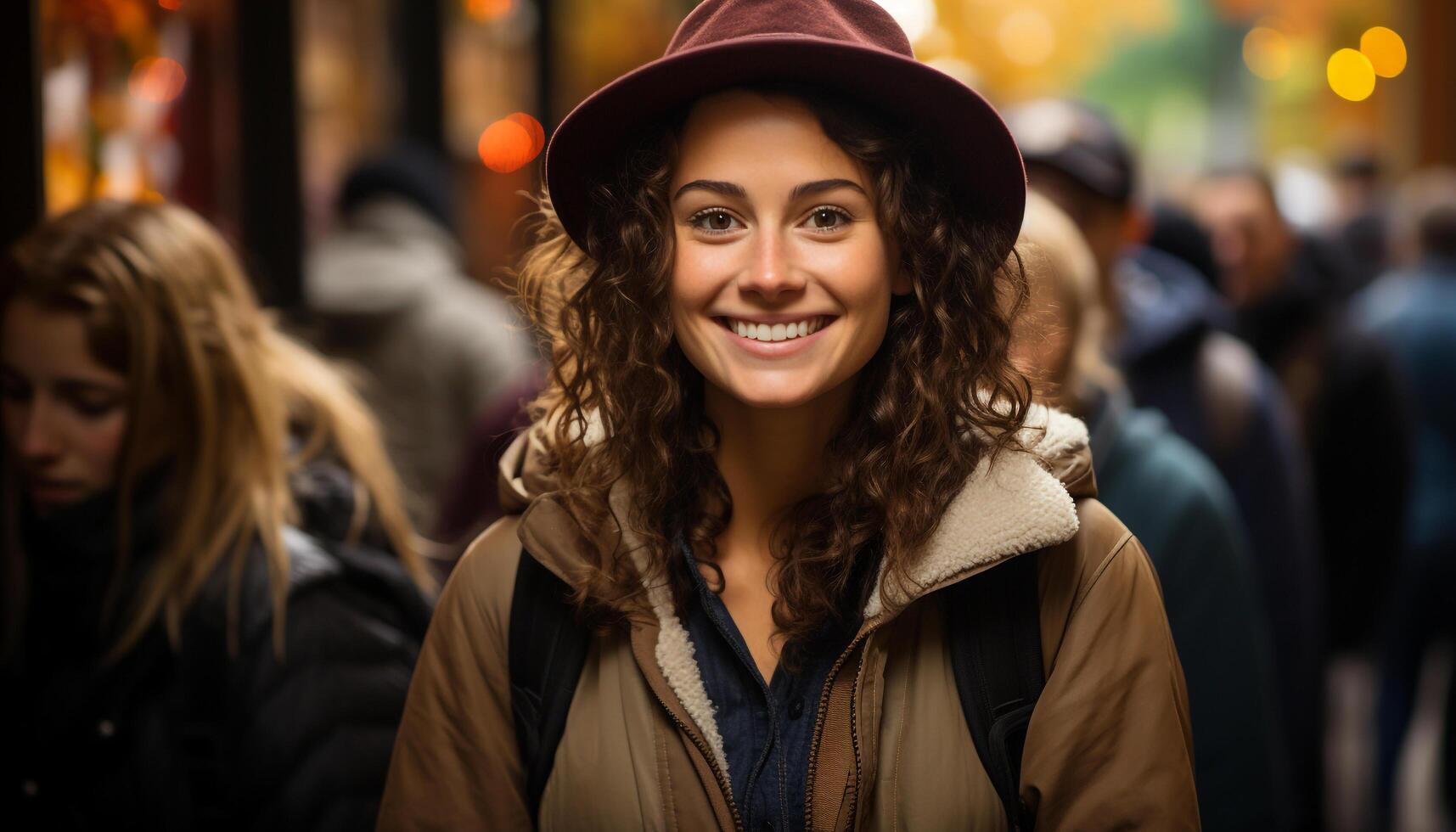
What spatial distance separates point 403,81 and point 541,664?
5874mm

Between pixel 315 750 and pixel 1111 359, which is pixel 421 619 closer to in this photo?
pixel 315 750

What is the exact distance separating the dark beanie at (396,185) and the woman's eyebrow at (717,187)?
372cm

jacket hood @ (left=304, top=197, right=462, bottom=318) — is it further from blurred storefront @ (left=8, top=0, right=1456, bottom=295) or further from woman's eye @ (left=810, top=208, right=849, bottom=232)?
woman's eye @ (left=810, top=208, right=849, bottom=232)

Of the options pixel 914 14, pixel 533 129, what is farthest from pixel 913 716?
pixel 533 129

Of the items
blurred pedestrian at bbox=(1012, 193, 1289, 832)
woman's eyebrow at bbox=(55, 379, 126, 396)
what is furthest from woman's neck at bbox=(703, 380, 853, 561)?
woman's eyebrow at bbox=(55, 379, 126, 396)

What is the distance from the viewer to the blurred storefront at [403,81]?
3.51 m

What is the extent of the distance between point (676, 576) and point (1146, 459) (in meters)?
1.33

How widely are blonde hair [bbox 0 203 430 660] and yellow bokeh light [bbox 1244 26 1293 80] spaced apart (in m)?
12.8

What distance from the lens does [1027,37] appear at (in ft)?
40.7

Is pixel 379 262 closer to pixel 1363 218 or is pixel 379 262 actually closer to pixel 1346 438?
pixel 1346 438

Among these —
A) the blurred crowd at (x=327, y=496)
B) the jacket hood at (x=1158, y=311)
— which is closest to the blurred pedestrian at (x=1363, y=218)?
the jacket hood at (x=1158, y=311)

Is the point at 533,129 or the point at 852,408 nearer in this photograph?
the point at 852,408

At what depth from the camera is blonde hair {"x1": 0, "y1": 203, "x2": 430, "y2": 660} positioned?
2.58 meters

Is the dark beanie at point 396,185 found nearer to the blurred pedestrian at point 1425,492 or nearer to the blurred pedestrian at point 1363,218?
the blurred pedestrian at point 1425,492
